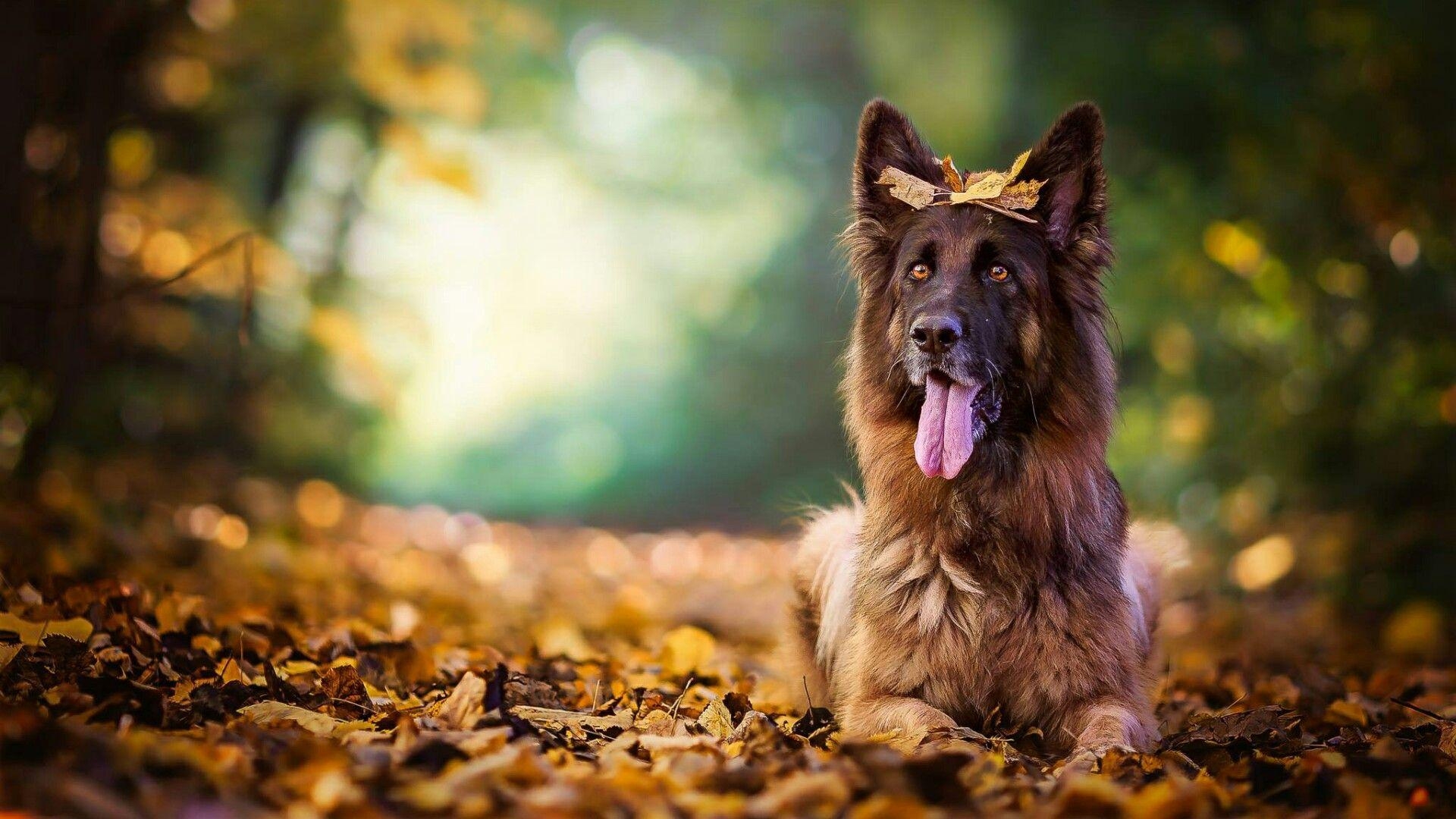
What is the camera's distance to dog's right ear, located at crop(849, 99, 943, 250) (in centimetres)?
399

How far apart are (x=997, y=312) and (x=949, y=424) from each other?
388 mm

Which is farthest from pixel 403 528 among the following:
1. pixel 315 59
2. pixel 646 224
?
pixel 646 224

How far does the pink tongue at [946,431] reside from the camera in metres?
3.55

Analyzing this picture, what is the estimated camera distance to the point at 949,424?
11.7 feet

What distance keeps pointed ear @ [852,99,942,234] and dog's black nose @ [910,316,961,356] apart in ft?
2.16

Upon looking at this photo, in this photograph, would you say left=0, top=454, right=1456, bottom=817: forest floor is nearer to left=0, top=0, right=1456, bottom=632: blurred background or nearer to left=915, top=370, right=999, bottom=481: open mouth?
left=915, top=370, right=999, bottom=481: open mouth

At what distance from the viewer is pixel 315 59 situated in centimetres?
750

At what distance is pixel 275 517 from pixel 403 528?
3576mm

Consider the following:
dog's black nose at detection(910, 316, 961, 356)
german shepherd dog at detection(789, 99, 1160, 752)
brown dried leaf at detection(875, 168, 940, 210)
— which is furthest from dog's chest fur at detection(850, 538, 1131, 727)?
brown dried leaf at detection(875, 168, 940, 210)

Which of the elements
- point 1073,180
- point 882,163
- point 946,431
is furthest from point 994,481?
point 882,163

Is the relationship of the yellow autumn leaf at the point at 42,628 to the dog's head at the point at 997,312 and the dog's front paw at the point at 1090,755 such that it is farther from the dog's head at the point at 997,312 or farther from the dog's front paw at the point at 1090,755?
the dog's front paw at the point at 1090,755

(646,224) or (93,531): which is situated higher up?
(646,224)

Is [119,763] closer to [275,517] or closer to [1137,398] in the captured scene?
[275,517]

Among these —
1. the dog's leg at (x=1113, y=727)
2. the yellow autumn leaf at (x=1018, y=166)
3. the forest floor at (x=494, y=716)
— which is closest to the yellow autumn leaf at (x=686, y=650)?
the forest floor at (x=494, y=716)
